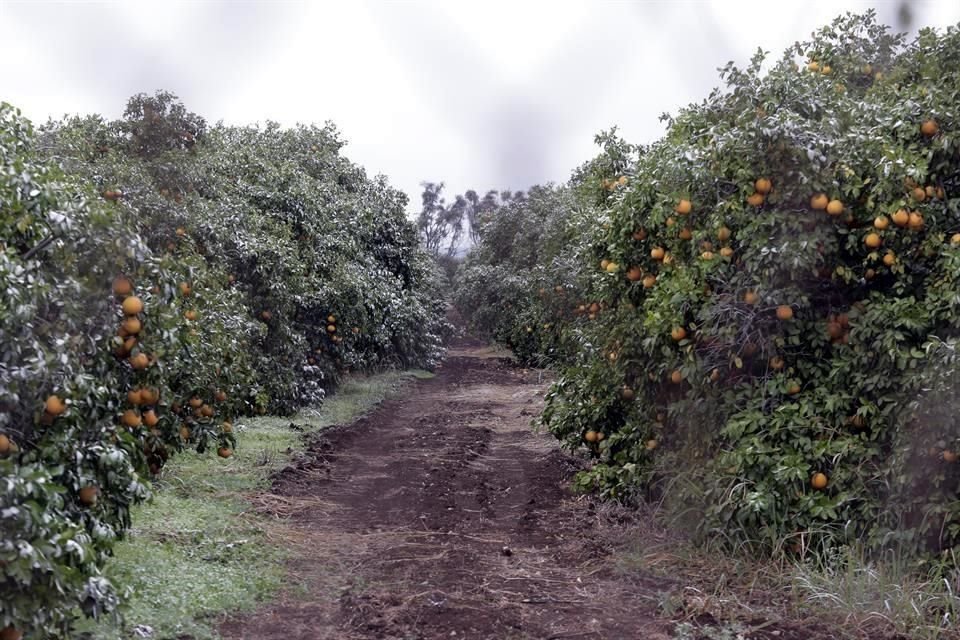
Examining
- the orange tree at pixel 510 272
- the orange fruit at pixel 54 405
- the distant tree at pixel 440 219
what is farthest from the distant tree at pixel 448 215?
the orange fruit at pixel 54 405

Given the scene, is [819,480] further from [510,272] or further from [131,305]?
[510,272]

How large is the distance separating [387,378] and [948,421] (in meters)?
15.6

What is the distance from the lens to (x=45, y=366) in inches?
137

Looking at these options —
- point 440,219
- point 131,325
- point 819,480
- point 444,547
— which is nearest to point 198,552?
point 444,547

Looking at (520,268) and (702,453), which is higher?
(520,268)

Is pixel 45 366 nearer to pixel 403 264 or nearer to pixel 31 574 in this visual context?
pixel 31 574

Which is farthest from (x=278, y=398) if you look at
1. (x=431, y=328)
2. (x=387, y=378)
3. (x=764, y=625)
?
(x=431, y=328)

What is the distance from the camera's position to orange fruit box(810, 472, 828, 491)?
5254 millimetres

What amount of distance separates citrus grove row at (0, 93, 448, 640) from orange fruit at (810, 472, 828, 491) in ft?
11.3

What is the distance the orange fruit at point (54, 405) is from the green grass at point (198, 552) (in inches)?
26.0

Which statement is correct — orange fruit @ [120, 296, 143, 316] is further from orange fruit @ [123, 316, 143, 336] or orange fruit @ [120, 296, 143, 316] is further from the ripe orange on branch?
the ripe orange on branch

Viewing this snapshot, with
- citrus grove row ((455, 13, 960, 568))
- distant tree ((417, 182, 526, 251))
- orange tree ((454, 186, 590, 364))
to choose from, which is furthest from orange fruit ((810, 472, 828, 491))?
distant tree ((417, 182, 526, 251))

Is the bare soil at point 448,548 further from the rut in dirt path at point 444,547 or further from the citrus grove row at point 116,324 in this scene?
the citrus grove row at point 116,324

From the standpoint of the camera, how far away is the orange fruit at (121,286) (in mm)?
4082
